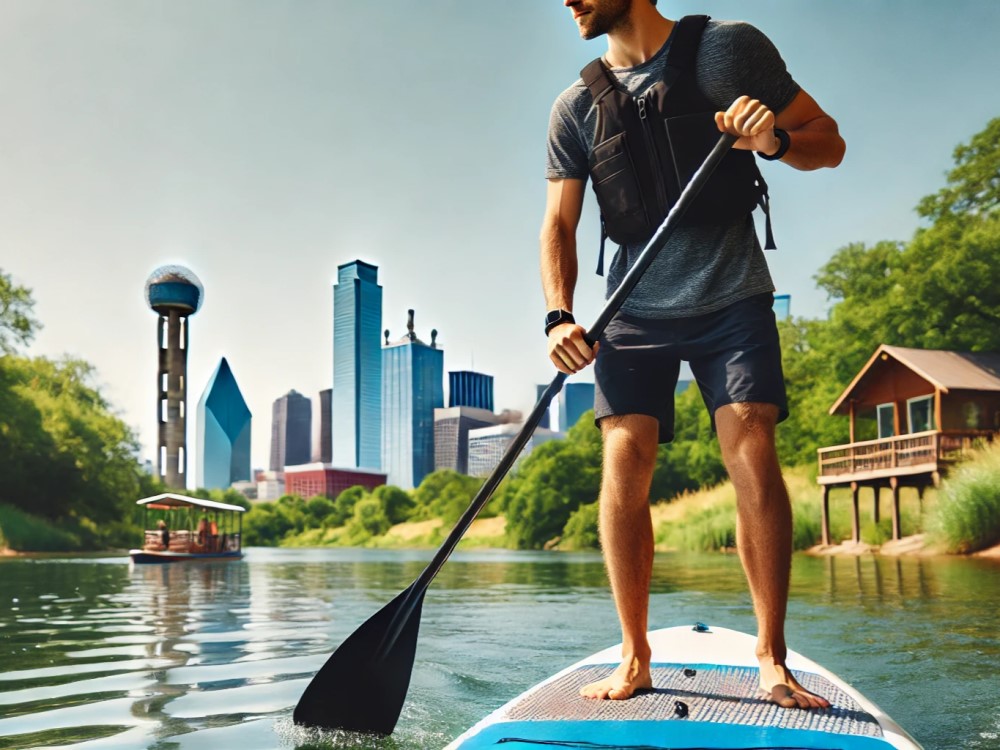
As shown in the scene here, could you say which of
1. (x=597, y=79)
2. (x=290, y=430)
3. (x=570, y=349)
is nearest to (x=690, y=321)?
(x=570, y=349)

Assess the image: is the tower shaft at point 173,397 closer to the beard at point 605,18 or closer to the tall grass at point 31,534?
the tall grass at point 31,534

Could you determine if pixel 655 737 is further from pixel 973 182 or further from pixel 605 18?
pixel 973 182

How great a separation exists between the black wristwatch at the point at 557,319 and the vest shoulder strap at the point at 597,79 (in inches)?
22.1

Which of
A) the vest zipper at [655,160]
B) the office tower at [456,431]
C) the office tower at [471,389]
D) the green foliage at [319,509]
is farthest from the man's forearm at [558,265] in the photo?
the office tower at [471,389]

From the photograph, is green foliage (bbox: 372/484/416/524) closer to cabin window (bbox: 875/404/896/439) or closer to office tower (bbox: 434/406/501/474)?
office tower (bbox: 434/406/501/474)

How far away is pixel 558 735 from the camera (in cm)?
179

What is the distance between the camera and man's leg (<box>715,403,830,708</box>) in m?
2.17

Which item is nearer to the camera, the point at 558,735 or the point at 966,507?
the point at 558,735

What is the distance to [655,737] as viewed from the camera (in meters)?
1.76

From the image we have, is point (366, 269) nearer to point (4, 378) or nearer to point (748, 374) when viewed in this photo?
point (4, 378)

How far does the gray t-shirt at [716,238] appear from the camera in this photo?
2285mm

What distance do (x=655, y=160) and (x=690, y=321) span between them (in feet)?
1.39

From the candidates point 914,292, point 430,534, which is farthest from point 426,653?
point 430,534

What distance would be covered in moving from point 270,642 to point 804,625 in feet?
10.8
